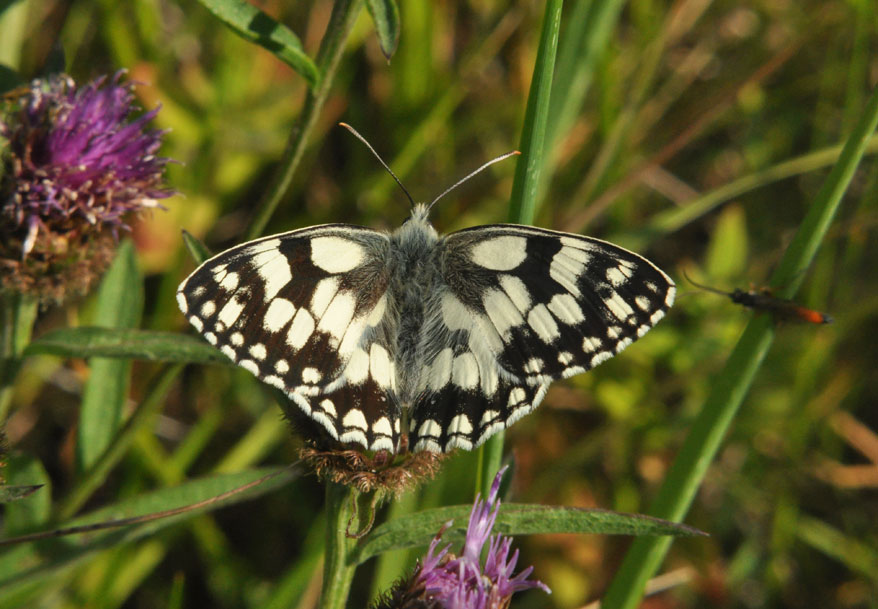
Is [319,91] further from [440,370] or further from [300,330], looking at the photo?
[440,370]

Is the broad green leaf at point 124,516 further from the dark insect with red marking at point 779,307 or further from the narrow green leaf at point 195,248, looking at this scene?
the dark insect with red marking at point 779,307

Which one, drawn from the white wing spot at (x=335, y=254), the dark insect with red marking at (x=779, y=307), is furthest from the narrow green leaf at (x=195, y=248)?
the dark insect with red marking at (x=779, y=307)

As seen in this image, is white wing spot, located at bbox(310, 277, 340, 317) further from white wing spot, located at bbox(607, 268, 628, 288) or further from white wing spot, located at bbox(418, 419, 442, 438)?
white wing spot, located at bbox(607, 268, 628, 288)

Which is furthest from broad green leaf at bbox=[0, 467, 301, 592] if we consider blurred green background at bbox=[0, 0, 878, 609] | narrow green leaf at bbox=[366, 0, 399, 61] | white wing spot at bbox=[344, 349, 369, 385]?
narrow green leaf at bbox=[366, 0, 399, 61]

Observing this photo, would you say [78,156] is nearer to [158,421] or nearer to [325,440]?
[325,440]

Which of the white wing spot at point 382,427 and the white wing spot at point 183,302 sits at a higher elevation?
the white wing spot at point 183,302

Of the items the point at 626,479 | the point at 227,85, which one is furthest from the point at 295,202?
the point at 626,479
